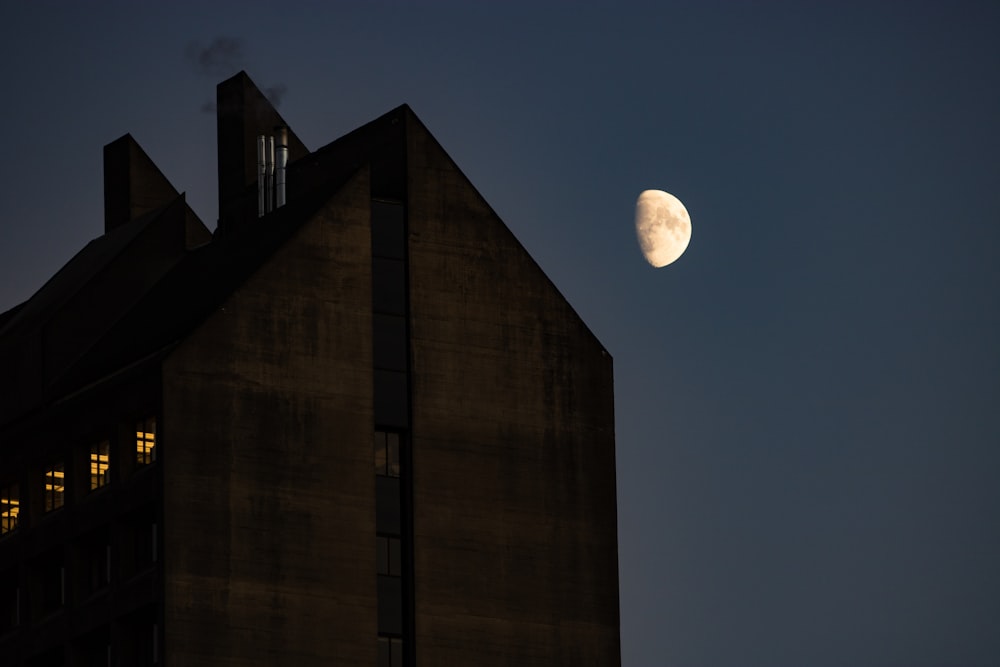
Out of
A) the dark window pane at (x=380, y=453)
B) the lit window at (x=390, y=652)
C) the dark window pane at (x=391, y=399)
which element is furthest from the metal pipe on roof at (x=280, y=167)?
the lit window at (x=390, y=652)

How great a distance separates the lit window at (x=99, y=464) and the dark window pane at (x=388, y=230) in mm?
12397

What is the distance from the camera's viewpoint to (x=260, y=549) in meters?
102

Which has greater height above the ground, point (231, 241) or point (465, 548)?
point (231, 241)

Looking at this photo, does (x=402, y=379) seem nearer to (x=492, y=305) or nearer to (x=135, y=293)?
(x=492, y=305)

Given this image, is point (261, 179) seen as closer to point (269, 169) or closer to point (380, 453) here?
point (269, 169)

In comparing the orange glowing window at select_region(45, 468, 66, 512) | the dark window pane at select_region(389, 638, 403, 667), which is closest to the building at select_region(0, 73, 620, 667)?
the dark window pane at select_region(389, 638, 403, 667)

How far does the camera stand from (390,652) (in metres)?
105

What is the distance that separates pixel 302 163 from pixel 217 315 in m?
12.9

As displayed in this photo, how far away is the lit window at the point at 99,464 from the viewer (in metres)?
108

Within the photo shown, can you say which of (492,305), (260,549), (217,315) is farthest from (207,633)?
(492,305)

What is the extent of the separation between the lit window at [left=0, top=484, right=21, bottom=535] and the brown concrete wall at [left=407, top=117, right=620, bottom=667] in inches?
690

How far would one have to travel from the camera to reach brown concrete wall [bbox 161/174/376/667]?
10106 centimetres

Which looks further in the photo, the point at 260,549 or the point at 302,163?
the point at 302,163

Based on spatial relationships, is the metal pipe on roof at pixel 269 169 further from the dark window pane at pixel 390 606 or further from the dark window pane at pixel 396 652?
the dark window pane at pixel 396 652
